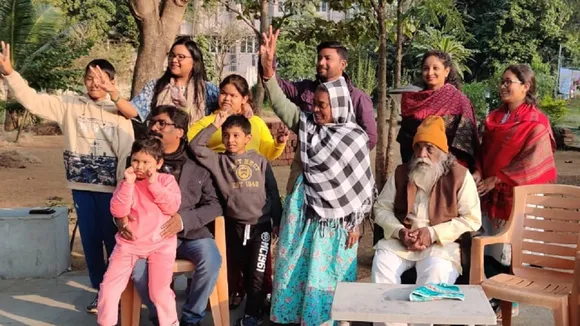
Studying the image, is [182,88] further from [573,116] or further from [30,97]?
[573,116]

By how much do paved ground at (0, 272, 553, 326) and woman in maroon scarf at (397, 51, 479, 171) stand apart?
1198 mm

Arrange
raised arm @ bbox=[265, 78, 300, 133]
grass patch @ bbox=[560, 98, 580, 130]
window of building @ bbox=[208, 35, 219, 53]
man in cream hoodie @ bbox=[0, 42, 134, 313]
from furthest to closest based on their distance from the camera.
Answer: window of building @ bbox=[208, 35, 219, 53] < grass patch @ bbox=[560, 98, 580, 130] < man in cream hoodie @ bbox=[0, 42, 134, 313] < raised arm @ bbox=[265, 78, 300, 133]

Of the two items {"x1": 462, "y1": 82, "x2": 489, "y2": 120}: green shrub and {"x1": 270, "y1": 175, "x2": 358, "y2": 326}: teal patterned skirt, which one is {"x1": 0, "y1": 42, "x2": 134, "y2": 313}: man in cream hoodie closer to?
{"x1": 270, "y1": 175, "x2": 358, "y2": 326}: teal patterned skirt

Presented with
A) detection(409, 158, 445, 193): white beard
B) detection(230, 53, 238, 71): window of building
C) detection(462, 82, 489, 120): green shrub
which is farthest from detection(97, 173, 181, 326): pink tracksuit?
detection(230, 53, 238, 71): window of building

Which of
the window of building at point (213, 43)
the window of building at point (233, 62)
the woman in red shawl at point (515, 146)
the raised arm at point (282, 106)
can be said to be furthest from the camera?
the window of building at point (233, 62)

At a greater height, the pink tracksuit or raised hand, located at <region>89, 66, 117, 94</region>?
raised hand, located at <region>89, 66, 117, 94</region>

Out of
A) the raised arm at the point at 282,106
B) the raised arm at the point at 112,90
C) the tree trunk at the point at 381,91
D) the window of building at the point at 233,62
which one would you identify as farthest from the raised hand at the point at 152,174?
the window of building at the point at 233,62

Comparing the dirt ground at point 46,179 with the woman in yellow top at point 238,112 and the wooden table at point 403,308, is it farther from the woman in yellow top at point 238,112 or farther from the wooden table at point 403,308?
the wooden table at point 403,308

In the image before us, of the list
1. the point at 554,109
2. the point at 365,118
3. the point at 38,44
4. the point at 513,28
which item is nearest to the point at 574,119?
the point at 513,28

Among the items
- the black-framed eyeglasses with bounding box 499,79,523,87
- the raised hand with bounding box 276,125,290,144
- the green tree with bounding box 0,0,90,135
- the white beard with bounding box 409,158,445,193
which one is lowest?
the white beard with bounding box 409,158,445,193

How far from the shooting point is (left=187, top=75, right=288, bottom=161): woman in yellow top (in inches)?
171

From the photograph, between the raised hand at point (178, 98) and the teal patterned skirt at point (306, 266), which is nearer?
the teal patterned skirt at point (306, 266)

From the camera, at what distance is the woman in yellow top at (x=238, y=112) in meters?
4.35

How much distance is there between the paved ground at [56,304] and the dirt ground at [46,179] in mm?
630
